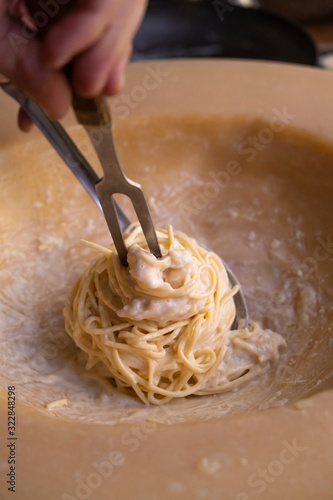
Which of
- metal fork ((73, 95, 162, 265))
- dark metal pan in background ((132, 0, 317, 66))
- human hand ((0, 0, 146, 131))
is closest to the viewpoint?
human hand ((0, 0, 146, 131))

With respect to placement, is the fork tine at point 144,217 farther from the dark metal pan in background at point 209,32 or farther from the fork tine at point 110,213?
the dark metal pan in background at point 209,32

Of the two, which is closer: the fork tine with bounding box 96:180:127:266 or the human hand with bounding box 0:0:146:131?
the human hand with bounding box 0:0:146:131

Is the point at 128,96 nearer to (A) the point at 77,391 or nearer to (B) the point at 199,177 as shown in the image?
(B) the point at 199,177
